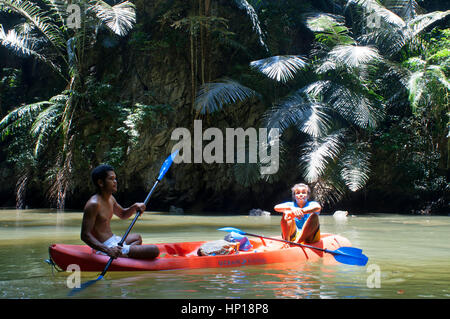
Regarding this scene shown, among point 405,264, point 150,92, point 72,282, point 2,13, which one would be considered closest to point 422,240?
point 405,264

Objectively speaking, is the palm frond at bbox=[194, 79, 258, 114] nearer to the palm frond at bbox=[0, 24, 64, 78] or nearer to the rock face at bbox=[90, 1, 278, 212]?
the rock face at bbox=[90, 1, 278, 212]

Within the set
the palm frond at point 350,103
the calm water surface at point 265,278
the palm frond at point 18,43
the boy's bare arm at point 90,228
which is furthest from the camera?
the palm frond at point 18,43

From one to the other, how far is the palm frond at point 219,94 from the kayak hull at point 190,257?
Result: 6781 mm

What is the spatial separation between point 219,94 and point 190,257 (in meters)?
8.29

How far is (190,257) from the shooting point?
16.1 feet

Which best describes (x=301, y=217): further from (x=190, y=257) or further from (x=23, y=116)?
(x=23, y=116)

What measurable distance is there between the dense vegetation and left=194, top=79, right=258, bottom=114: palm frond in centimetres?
4

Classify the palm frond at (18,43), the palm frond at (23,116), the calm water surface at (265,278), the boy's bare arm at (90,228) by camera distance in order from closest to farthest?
the calm water surface at (265,278), the boy's bare arm at (90,228), the palm frond at (23,116), the palm frond at (18,43)

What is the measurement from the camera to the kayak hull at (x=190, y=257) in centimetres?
452

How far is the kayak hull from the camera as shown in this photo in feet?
14.8

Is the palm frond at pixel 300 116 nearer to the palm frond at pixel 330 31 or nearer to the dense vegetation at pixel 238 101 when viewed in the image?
the dense vegetation at pixel 238 101

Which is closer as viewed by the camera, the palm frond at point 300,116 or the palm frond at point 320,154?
the palm frond at point 320,154

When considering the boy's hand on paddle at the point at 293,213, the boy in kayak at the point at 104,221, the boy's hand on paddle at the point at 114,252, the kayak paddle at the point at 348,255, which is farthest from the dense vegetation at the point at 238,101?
the boy's hand on paddle at the point at 114,252

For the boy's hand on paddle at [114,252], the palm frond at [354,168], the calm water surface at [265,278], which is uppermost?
the palm frond at [354,168]
